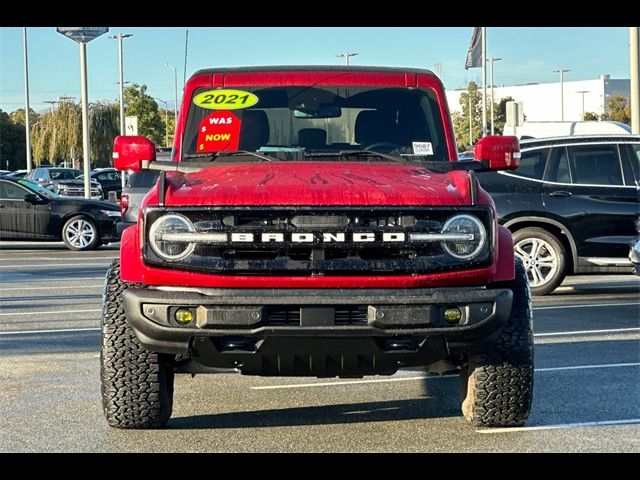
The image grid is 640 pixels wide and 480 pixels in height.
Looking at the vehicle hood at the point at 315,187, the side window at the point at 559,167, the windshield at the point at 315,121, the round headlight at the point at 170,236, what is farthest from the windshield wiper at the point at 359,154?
the side window at the point at 559,167

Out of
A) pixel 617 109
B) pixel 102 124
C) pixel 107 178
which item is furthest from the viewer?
pixel 617 109

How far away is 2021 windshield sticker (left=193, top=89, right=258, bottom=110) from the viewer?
7.40 metres

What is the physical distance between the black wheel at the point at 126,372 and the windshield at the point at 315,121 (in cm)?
145

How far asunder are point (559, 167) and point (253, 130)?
6604 mm

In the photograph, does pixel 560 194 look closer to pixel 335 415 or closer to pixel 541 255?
pixel 541 255

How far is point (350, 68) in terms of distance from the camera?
25.2 feet

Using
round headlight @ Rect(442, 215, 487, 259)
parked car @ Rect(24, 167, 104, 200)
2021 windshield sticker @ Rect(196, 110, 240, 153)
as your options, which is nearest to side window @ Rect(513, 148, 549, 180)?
2021 windshield sticker @ Rect(196, 110, 240, 153)

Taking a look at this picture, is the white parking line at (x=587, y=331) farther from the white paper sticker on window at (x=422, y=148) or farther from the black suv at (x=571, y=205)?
the white paper sticker on window at (x=422, y=148)

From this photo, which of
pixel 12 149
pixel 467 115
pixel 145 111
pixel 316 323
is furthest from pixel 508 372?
pixel 12 149

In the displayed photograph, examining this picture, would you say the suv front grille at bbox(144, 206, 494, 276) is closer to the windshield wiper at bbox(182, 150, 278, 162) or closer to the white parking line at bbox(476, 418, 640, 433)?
the white parking line at bbox(476, 418, 640, 433)

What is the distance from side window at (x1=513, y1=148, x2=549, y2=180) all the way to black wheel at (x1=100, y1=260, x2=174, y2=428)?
7.68 metres

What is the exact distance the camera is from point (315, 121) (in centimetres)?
738
